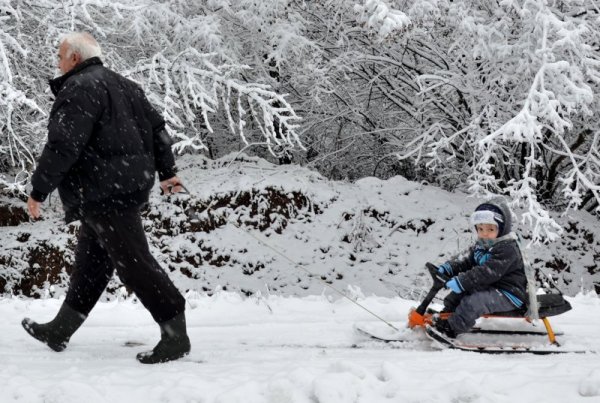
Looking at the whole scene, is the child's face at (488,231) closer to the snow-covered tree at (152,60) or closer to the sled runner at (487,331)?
the sled runner at (487,331)

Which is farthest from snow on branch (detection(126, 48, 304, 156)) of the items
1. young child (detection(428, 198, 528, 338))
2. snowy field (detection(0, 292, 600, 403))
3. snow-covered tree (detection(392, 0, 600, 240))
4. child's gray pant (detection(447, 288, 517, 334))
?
child's gray pant (detection(447, 288, 517, 334))

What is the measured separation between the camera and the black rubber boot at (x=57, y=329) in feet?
12.4

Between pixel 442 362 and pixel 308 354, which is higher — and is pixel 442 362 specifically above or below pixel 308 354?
above

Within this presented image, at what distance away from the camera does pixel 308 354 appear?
386 centimetres

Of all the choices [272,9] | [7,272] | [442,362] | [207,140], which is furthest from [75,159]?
[207,140]

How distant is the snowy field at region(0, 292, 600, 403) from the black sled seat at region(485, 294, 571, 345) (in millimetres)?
168

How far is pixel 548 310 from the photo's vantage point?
14.3 ft

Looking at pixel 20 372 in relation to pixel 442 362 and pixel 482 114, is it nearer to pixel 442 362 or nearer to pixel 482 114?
pixel 442 362

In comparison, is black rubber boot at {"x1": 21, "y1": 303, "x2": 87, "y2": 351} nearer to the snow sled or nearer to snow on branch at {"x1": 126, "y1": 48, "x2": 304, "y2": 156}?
the snow sled

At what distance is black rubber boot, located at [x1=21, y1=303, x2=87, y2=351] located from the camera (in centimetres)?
377

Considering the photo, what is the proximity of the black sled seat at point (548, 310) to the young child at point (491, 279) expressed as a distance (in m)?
0.06

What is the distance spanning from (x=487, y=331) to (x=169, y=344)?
2446 millimetres

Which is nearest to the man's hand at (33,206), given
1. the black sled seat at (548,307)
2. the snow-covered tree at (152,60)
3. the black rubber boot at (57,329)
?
Result: the black rubber boot at (57,329)

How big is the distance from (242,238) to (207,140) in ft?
11.3
